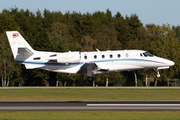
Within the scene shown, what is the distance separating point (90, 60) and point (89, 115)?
15087mm

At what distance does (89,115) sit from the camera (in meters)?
17.8

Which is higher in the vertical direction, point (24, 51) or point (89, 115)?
point (24, 51)

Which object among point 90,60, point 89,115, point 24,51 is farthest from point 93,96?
point 89,115

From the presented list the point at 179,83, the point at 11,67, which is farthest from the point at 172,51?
the point at 11,67

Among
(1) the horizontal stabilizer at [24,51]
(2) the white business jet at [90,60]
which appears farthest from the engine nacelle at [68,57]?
(1) the horizontal stabilizer at [24,51]

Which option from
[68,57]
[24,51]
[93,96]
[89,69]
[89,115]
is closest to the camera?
[89,115]

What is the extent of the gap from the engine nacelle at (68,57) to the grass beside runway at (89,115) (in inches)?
532

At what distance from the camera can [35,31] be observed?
89.0 meters

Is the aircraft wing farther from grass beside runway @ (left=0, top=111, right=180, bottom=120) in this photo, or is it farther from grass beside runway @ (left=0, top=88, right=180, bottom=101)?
grass beside runway @ (left=0, top=111, right=180, bottom=120)

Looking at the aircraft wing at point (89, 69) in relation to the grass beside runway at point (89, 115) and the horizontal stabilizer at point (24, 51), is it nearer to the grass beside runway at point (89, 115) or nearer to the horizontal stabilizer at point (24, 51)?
the horizontal stabilizer at point (24, 51)

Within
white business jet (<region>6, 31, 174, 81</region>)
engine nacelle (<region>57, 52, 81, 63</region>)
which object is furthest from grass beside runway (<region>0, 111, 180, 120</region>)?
engine nacelle (<region>57, 52, 81, 63</region>)

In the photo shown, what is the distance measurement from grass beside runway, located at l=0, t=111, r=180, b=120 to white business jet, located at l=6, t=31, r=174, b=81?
1298 centimetres

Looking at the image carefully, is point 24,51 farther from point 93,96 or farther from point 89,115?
point 89,115

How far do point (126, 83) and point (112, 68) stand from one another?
33918 millimetres
